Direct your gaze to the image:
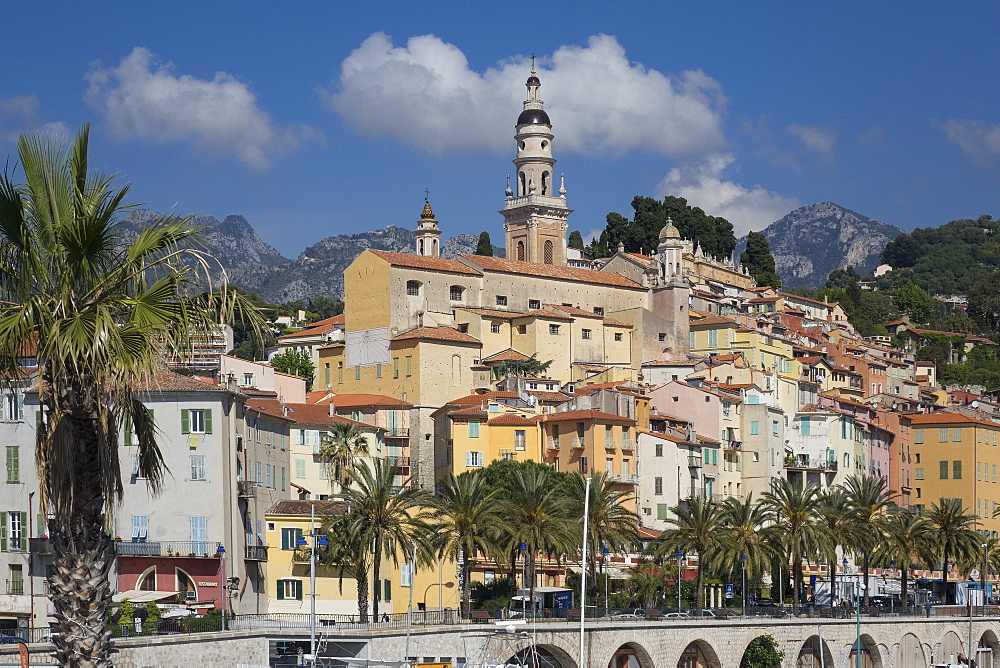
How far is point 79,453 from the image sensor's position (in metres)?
15.0

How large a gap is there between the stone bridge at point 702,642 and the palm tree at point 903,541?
10.2 ft

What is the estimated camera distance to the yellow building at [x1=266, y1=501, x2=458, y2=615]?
62.1 metres

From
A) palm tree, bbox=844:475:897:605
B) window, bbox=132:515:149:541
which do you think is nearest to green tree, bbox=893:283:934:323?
palm tree, bbox=844:475:897:605

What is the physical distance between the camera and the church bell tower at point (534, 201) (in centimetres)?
14100

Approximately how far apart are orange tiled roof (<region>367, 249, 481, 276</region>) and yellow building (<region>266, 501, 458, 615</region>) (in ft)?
141

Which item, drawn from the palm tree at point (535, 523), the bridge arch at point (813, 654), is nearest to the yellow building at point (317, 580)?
the palm tree at point (535, 523)

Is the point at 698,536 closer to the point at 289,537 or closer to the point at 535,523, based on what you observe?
the point at 535,523

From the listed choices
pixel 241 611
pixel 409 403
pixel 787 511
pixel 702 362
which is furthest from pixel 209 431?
pixel 702 362

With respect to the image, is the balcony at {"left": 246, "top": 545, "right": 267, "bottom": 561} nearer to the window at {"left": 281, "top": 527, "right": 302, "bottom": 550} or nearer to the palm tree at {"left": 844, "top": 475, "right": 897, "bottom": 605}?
the window at {"left": 281, "top": 527, "right": 302, "bottom": 550}

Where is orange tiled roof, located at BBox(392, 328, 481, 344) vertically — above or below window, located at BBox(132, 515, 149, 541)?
above

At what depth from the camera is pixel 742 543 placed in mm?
67875

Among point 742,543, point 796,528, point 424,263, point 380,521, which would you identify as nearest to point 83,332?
point 380,521

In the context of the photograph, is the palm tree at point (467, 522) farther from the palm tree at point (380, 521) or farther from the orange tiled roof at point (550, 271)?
the orange tiled roof at point (550, 271)

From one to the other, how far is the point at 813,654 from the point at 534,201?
256ft
